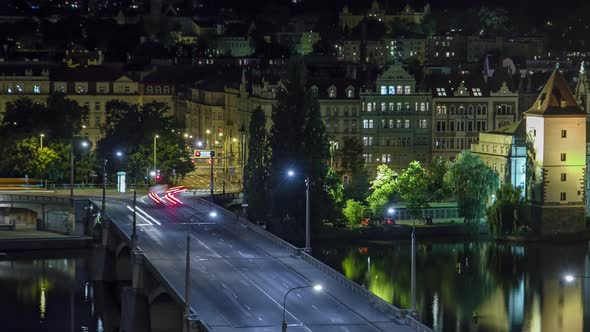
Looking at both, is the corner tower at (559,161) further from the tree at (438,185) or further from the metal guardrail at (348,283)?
the metal guardrail at (348,283)

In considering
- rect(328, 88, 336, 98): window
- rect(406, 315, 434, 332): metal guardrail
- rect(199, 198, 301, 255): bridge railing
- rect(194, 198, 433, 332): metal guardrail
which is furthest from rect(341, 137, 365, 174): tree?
rect(406, 315, 434, 332): metal guardrail

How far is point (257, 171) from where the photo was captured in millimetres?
118500

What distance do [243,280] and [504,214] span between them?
38260mm

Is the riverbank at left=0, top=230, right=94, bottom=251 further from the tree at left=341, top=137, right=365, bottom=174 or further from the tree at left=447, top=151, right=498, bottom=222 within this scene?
the tree at left=447, top=151, right=498, bottom=222

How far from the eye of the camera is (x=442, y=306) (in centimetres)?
9369

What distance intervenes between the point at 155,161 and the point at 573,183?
89.5 ft

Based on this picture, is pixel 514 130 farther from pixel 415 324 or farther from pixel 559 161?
pixel 415 324

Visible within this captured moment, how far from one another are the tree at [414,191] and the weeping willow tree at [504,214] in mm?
4575

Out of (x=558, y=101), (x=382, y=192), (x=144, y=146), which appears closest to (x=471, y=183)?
(x=382, y=192)

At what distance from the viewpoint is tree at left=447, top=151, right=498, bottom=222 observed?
121m

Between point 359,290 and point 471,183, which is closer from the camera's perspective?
point 359,290

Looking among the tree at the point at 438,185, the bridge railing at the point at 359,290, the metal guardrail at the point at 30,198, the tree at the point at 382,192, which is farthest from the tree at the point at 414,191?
the bridge railing at the point at 359,290

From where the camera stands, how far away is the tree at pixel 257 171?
117312 mm

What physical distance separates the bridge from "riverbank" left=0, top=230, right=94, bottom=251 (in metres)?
5.34
